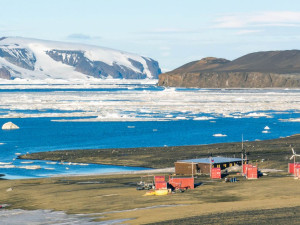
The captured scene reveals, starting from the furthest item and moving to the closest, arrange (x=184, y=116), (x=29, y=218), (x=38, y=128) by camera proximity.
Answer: (x=184, y=116) < (x=38, y=128) < (x=29, y=218)

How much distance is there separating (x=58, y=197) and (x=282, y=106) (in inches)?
4101

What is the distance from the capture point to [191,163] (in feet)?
171

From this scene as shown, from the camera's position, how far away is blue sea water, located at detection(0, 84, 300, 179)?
2361 inches

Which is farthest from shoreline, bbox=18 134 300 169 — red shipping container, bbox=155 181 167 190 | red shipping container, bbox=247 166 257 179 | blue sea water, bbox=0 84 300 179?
red shipping container, bbox=155 181 167 190

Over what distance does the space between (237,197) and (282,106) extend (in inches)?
4143

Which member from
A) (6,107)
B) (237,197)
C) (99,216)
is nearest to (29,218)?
(99,216)

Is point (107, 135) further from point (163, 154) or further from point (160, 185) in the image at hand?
point (160, 185)

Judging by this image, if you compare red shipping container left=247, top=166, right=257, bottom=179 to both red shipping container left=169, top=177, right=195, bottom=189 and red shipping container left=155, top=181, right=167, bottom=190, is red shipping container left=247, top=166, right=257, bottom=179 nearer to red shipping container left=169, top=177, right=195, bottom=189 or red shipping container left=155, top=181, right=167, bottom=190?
red shipping container left=169, top=177, right=195, bottom=189

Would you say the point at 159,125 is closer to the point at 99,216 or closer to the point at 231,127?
the point at 231,127

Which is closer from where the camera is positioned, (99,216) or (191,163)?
(99,216)


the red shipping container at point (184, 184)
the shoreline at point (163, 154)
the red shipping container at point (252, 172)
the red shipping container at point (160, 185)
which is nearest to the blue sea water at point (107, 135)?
the shoreline at point (163, 154)

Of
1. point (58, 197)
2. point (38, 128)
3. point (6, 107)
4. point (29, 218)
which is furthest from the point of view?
point (6, 107)

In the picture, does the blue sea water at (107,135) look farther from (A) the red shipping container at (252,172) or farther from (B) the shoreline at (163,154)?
(A) the red shipping container at (252,172)

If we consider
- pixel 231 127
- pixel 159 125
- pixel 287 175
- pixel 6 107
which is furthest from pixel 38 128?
pixel 287 175
